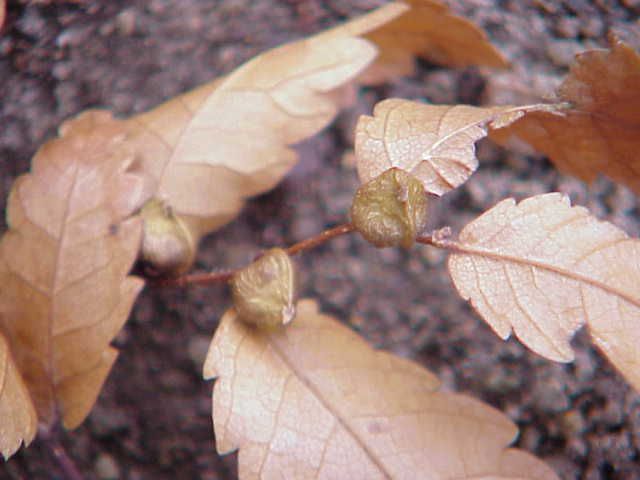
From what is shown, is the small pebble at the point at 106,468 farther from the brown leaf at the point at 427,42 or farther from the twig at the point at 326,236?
the brown leaf at the point at 427,42

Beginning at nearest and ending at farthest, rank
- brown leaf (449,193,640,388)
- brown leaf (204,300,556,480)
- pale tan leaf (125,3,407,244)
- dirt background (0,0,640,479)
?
brown leaf (449,193,640,388) < brown leaf (204,300,556,480) < pale tan leaf (125,3,407,244) < dirt background (0,0,640,479)

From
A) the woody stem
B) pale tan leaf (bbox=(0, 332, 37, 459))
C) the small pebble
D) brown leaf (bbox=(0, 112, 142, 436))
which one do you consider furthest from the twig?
the small pebble

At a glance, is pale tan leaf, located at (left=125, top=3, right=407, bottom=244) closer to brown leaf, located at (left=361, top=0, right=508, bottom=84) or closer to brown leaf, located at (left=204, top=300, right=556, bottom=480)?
brown leaf, located at (left=361, top=0, right=508, bottom=84)

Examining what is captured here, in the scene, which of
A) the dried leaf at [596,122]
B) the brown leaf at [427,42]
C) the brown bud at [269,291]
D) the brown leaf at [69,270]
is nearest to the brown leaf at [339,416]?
the brown bud at [269,291]

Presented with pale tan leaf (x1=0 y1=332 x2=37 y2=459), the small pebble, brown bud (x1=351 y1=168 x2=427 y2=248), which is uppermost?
brown bud (x1=351 y1=168 x2=427 y2=248)

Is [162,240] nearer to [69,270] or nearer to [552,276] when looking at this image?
[69,270]
